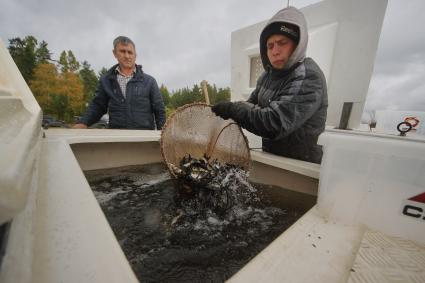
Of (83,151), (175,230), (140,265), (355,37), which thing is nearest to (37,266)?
(140,265)

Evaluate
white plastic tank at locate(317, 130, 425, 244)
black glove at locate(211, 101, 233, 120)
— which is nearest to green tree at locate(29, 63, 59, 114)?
black glove at locate(211, 101, 233, 120)

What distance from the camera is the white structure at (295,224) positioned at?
29 centimetres

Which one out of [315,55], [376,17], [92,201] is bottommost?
[92,201]

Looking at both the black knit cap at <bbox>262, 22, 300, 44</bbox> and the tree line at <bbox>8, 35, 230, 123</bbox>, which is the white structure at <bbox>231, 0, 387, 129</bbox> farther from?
the tree line at <bbox>8, 35, 230, 123</bbox>

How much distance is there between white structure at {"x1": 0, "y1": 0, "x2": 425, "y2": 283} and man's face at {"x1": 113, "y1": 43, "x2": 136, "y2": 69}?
2166 millimetres

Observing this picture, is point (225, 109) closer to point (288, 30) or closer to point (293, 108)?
point (293, 108)

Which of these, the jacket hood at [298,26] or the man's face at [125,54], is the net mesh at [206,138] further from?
the man's face at [125,54]

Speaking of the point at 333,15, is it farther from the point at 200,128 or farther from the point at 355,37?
the point at 200,128

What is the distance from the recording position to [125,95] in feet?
9.08

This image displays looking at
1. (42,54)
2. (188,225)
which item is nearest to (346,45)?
(188,225)

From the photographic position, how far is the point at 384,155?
0.66m

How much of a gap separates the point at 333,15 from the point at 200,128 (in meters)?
3.55

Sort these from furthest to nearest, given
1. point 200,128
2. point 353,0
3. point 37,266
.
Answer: point 353,0 < point 200,128 < point 37,266

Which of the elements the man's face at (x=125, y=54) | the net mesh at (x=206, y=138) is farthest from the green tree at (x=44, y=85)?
the net mesh at (x=206, y=138)
